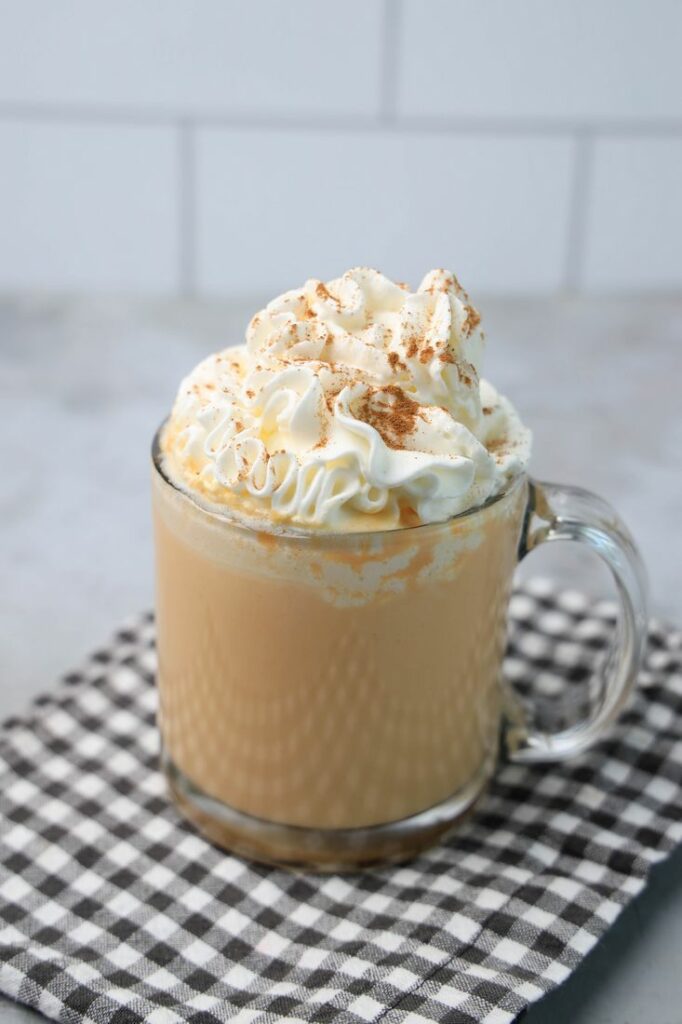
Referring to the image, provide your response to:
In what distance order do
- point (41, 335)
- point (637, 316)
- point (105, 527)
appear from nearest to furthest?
1. point (105, 527)
2. point (41, 335)
3. point (637, 316)

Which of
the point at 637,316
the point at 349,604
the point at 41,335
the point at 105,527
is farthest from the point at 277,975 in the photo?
the point at 637,316

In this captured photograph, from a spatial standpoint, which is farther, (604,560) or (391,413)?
(604,560)

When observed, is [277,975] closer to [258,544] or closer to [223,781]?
[223,781]

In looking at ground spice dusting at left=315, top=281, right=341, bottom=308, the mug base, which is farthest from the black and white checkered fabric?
ground spice dusting at left=315, top=281, right=341, bottom=308

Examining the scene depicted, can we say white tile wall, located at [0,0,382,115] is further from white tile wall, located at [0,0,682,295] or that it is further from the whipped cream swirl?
the whipped cream swirl

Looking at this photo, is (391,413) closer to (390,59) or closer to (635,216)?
(390,59)

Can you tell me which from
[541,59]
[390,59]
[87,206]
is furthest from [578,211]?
[87,206]

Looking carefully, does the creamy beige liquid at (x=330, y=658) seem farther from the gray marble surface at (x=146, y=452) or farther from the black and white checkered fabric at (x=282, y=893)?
the gray marble surface at (x=146, y=452)
